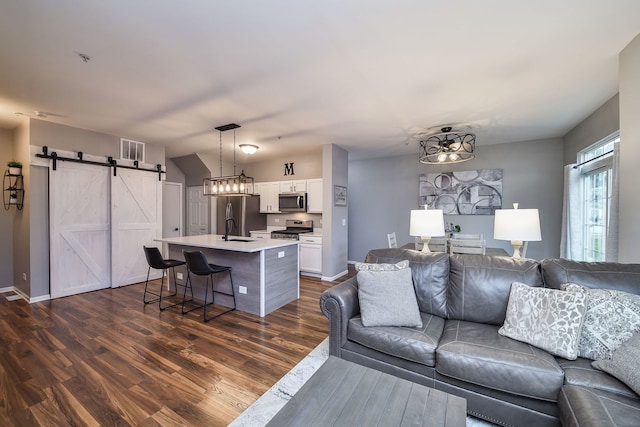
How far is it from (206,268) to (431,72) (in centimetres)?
328

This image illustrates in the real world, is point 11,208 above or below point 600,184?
below

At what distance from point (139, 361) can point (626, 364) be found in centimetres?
337

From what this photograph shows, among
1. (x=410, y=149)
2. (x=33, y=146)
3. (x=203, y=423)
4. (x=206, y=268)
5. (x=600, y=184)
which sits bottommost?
(x=203, y=423)

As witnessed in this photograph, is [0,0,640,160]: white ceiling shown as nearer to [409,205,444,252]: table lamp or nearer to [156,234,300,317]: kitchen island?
[409,205,444,252]: table lamp

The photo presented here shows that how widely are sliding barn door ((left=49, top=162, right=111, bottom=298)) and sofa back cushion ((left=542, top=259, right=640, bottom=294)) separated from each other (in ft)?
19.7

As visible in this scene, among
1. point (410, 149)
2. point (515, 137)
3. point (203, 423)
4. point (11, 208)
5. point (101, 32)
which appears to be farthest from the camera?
point (410, 149)

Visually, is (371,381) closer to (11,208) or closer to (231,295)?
(231,295)

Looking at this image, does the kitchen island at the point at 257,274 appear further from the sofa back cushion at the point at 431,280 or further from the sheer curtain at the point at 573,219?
the sheer curtain at the point at 573,219

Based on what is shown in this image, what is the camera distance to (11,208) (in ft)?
14.3

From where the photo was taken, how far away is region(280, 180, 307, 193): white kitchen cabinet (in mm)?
5688

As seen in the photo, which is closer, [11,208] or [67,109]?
[67,109]

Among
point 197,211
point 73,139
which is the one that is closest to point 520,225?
point 73,139

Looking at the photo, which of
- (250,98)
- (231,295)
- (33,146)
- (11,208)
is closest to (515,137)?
(250,98)

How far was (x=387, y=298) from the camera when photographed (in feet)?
6.89
